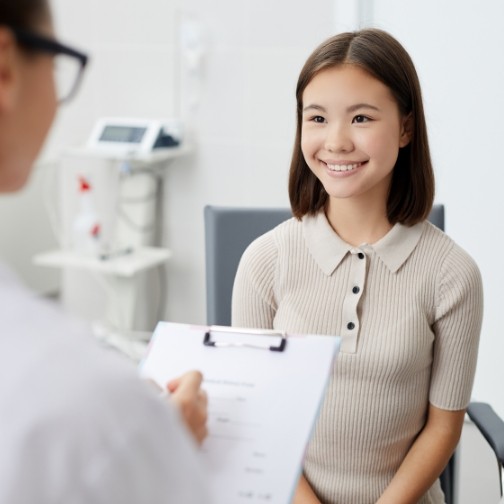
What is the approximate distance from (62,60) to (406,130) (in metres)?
0.79

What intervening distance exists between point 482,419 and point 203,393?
2.39ft

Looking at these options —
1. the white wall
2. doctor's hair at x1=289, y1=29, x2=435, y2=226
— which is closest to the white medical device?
the white wall

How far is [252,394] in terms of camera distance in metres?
0.96

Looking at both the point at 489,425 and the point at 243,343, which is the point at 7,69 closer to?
the point at 243,343

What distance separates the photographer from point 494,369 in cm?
239

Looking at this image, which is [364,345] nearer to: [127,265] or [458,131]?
[458,131]

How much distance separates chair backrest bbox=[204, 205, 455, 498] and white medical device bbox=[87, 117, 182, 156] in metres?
1.58

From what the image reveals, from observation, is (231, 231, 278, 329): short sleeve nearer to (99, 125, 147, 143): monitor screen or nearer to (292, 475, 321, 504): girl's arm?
(292, 475, 321, 504): girl's arm

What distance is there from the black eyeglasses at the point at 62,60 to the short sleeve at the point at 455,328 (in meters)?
0.78

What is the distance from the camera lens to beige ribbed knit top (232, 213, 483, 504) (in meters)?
1.29

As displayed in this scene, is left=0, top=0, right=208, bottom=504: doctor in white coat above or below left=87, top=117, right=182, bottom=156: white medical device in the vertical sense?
above

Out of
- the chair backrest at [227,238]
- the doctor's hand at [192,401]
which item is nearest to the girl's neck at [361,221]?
the chair backrest at [227,238]

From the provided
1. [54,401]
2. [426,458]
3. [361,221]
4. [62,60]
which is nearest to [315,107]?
[361,221]

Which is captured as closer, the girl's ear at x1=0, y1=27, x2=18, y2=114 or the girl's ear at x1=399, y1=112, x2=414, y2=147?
the girl's ear at x1=0, y1=27, x2=18, y2=114
